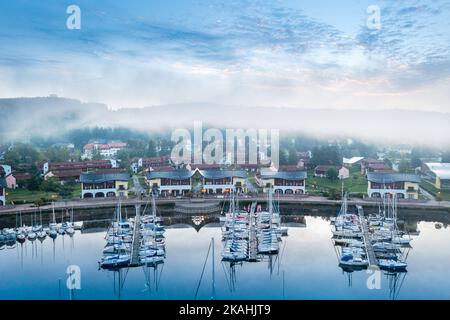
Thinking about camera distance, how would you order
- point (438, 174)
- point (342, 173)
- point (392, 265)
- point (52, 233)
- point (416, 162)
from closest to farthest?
point (392, 265) < point (52, 233) < point (438, 174) < point (342, 173) < point (416, 162)

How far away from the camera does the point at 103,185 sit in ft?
29.4

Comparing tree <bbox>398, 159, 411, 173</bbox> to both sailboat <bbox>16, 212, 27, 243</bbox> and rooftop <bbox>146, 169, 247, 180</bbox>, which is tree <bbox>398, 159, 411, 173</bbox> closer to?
rooftop <bbox>146, 169, 247, 180</bbox>

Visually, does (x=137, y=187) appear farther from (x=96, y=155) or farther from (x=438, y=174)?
(x=438, y=174)

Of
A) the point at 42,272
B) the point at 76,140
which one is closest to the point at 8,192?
the point at 42,272

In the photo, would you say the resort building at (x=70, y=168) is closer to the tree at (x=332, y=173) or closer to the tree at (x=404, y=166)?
Answer: the tree at (x=332, y=173)

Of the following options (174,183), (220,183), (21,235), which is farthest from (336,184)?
(21,235)

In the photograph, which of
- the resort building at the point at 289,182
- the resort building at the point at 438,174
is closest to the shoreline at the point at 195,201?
the resort building at the point at 289,182

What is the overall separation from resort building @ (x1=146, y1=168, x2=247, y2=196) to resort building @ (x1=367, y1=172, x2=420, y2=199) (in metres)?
2.68

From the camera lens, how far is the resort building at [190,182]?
915 cm

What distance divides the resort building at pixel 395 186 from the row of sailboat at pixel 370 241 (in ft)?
4.98

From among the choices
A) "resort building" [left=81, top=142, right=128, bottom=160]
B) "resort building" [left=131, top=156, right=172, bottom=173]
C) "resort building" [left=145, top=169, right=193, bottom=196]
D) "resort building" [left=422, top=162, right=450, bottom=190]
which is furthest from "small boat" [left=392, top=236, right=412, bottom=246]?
"resort building" [left=81, top=142, right=128, bottom=160]

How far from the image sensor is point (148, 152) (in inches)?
551

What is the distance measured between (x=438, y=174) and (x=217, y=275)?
6.60 meters

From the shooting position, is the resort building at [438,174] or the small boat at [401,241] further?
the resort building at [438,174]
